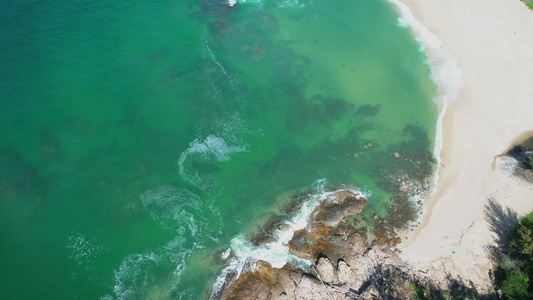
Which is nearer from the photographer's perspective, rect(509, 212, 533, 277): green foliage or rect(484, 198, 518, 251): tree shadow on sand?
rect(509, 212, 533, 277): green foliage

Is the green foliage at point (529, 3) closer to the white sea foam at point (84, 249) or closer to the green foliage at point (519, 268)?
the green foliage at point (519, 268)

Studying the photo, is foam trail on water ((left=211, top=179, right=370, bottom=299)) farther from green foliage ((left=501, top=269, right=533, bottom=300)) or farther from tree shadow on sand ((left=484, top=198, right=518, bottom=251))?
tree shadow on sand ((left=484, top=198, right=518, bottom=251))

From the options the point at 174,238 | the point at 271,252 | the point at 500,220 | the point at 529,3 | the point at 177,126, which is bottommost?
the point at 174,238

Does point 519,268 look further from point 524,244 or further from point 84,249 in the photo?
point 84,249

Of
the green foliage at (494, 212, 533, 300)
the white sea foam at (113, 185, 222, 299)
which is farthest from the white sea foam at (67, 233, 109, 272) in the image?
the green foliage at (494, 212, 533, 300)

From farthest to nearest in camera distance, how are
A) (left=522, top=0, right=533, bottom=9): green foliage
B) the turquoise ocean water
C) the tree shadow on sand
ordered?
(left=522, top=0, right=533, bottom=9): green foliage < the turquoise ocean water < the tree shadow on sand

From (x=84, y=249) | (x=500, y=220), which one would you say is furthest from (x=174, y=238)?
(x=500, y=220)

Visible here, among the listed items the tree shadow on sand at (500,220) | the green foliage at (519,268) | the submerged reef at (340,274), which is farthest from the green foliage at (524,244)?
the submerged reef at (340,274)
